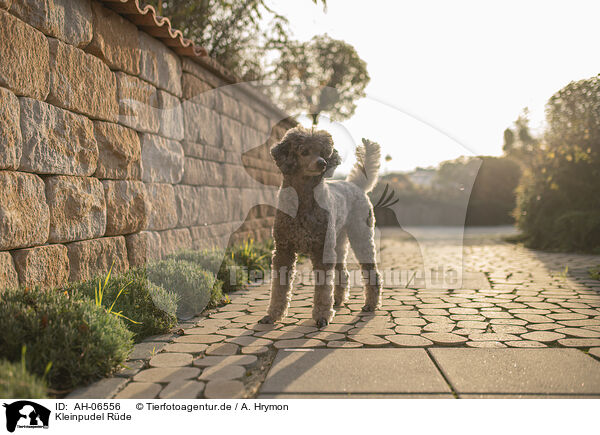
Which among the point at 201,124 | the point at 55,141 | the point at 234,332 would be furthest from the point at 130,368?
the point at 201,124

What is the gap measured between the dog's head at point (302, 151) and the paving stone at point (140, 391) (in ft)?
6.26

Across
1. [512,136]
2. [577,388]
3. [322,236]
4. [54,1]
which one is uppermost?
[512,136]

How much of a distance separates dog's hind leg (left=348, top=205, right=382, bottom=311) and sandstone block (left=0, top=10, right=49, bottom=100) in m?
2.90

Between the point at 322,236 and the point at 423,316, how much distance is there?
1.20 m

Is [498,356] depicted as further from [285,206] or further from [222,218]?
[222,218]

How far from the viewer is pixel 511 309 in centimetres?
395

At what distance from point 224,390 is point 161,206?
9.48ft

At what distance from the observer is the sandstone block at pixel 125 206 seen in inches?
150

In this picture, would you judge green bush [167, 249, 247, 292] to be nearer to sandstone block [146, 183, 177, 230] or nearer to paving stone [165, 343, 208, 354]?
sandstone block [146, 183, 177, 230]

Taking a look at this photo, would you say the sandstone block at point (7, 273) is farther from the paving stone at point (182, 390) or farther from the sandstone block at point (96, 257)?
the paving stone at point (182, 390)

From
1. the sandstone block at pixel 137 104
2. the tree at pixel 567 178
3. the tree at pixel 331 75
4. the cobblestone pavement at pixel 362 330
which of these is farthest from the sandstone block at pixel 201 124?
the tree at pixel 331 75

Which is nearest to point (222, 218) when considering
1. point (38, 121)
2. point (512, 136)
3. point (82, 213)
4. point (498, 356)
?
point (82, 213)

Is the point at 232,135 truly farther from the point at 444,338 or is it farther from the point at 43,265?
the point at 444,338
